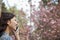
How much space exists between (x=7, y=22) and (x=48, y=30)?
0.38 metres

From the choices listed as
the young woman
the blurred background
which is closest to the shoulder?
the young woman

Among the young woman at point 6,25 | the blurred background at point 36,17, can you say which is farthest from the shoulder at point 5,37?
the blurred background at point 36,17

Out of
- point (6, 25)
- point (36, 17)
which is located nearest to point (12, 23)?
point (6, 25)

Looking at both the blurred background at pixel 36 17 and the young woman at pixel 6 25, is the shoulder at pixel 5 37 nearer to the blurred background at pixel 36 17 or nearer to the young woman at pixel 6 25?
the young woman at pixel 6 25

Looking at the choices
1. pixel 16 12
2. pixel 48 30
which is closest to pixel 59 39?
pixel 48 30

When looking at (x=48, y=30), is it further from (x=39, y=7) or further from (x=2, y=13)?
(x=2, y=13)

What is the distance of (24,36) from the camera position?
1.44m

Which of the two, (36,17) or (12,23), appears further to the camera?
(36,17)

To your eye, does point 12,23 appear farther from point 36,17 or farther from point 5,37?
point 36,17

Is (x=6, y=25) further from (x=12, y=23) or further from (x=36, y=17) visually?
(x=36, y=17)

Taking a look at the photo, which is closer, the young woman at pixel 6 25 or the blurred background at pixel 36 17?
the young woman at pixel 6 25

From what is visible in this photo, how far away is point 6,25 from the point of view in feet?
4.33

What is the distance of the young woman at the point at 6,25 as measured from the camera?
1307 mm

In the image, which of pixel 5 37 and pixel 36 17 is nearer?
pixel 5 37
